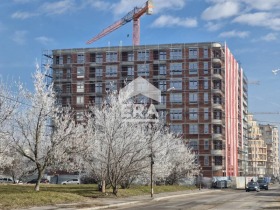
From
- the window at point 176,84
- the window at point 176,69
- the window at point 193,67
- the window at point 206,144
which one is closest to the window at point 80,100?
the window at point 176,84

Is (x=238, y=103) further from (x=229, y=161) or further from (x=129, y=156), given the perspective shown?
(x=129, y=156)

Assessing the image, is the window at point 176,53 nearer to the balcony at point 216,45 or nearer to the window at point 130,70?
the balcony at point 216,45

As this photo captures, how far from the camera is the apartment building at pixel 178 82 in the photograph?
104 m

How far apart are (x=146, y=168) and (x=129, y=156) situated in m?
6.82

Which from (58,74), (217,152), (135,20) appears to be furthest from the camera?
(135,20)

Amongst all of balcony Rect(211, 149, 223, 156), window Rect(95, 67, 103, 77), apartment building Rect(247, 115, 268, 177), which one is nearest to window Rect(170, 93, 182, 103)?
balcony Rect(211, 149, 223, 156)

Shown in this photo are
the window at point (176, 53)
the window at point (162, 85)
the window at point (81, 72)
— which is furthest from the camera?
the window at point (81, 72)

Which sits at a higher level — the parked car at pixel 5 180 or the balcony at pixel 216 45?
the balcony at pixel 216 45

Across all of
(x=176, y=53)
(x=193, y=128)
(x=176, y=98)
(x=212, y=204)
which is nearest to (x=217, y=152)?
(x=193, y=128)

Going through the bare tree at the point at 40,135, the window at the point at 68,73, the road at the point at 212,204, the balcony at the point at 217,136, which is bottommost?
the road at the point at 212,204

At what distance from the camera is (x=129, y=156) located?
1735 inches

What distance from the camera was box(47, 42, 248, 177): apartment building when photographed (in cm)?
10406

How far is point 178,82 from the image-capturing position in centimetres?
10694

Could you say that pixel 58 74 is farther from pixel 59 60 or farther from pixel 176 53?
pixel 176 53
